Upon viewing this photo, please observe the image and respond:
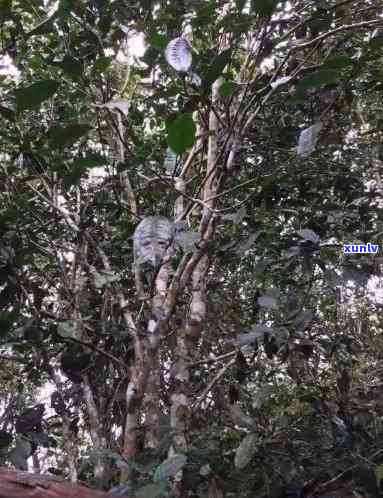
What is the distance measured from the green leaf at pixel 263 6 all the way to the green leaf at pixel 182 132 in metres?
0.48

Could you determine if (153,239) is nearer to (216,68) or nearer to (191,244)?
(191,244)

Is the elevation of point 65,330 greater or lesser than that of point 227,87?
lesser

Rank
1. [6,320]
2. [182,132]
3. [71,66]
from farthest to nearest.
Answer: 1. [6,320]
2. [71,66]
3. [182,132]

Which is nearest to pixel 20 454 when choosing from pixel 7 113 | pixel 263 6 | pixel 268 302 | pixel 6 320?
pixel 6 320

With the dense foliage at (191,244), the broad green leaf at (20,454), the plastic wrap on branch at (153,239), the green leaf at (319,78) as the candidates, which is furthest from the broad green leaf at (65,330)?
the green leaf at (319,78)

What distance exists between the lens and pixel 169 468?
1029 mm

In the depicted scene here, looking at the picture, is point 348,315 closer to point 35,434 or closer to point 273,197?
point 273,197

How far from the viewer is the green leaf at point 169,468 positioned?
3.32 feet

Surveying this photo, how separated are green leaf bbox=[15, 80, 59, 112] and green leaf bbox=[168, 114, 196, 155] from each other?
0.95 ft

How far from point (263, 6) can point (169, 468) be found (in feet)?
3.74

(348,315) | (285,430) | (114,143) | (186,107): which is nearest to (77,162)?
(186,107)

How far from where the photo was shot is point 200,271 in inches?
77.3

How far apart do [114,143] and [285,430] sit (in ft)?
4.19

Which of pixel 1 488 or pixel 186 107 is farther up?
pixel 186 107
